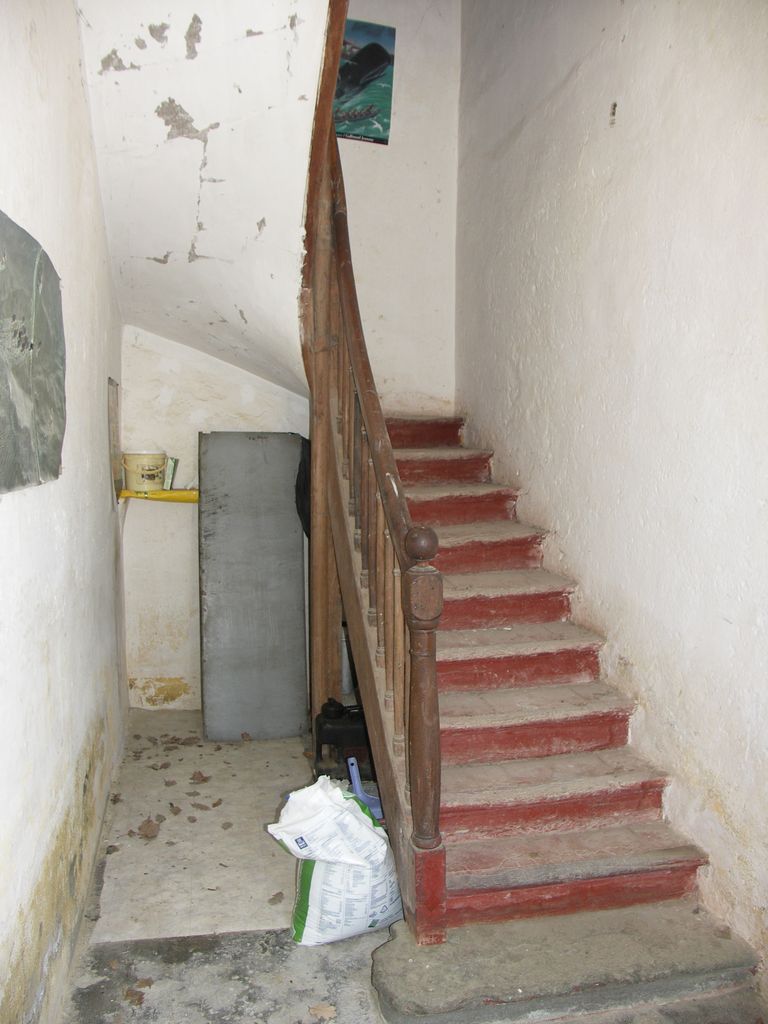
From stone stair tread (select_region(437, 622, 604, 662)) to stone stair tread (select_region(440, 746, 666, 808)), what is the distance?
37 cm

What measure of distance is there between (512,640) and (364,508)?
2.39 feet

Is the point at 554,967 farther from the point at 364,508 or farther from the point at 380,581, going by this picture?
the point at 364,508

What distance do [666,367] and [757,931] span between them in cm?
158

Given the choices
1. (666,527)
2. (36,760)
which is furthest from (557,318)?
(36,760)

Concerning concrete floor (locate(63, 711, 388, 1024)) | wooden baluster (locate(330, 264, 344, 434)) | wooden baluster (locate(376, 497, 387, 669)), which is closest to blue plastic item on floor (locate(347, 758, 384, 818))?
concrete floor (locate(63, 711, 388, 1024))

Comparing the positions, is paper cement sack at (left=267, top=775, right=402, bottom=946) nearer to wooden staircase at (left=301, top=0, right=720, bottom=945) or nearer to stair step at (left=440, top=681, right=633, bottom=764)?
wooden staircase at (left=301, top=0, right=720, bottom=945)

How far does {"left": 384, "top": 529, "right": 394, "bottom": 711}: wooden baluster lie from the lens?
2328 millimetres

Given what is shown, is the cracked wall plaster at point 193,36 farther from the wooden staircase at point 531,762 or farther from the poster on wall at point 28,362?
the wooden staircase at point 531,762

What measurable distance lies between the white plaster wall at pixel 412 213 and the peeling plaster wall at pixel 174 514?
0.71 meters

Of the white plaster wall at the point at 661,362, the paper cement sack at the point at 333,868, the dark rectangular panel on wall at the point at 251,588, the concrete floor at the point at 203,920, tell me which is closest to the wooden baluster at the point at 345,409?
the white plaster wall at the point at 661,362

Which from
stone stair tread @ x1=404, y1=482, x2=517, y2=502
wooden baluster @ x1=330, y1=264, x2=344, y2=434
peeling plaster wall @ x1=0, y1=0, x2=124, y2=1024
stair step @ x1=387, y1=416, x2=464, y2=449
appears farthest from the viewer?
stair step @ x1=387, y1=416, x2=464, y2=449

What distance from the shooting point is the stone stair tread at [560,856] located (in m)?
2.23

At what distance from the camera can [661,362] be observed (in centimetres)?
242

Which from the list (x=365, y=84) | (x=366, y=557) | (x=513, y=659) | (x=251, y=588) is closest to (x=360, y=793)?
(x=513, y=659)
